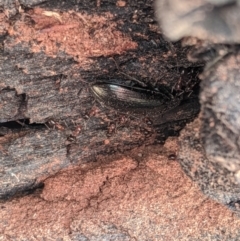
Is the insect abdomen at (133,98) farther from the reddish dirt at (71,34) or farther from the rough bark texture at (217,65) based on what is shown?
the rough bark texture at (217,65)

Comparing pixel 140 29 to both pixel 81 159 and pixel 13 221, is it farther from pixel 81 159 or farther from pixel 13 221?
pixel 13 221

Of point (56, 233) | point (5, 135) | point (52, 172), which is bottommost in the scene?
point (56, 233)

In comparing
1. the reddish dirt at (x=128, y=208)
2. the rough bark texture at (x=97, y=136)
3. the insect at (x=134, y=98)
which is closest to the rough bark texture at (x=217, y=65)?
the rough bark texture at (x=97, y=136)

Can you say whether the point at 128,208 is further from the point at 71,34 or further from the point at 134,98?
the point at 71,34

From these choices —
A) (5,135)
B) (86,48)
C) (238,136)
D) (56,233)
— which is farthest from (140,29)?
(56,233)

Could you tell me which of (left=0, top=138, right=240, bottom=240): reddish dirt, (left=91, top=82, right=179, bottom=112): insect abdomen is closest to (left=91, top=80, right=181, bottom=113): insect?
(left=91, top=82, right=179, bottom=112): insect abdomen

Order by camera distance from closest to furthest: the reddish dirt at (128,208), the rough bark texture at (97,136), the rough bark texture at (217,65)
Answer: the rough bark texture at (217,65), the rough bark texture at (97,136), the reddish dirt at (128,208)
